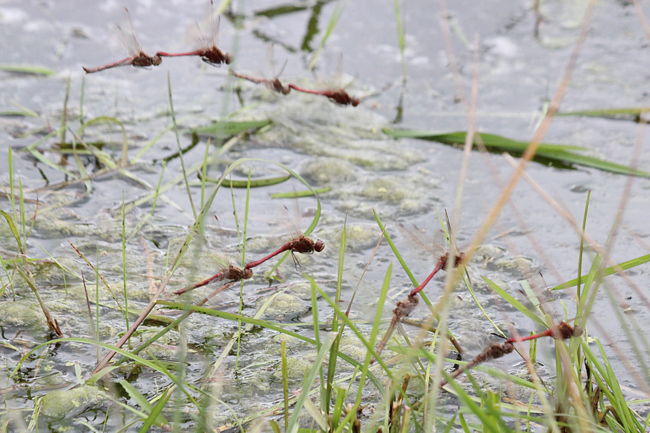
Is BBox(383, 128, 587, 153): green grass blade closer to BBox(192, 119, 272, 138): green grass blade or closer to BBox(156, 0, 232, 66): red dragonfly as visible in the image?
BBox(192, 119, 272, 138): green grass blade

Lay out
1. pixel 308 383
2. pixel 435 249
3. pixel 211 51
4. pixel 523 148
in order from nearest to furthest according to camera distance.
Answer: pixel 308 383 → pixel 435 249 → pixel 211 51 → pixel 523 148

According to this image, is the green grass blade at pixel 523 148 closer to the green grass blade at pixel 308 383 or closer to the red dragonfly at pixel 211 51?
the red dragonfly at pixel 211 51

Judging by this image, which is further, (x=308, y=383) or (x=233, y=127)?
(x=233, y=127)

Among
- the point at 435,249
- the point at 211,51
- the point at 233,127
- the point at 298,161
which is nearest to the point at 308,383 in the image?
the point at 435,249

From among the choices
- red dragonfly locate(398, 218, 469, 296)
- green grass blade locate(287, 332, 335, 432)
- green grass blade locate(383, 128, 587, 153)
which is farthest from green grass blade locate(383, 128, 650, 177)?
green grass blade locate(287, 332, 335, 432)

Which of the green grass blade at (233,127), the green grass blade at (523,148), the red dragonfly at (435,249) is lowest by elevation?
the red dragonfly at (435,249)

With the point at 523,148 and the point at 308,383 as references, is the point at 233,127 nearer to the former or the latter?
the point at 523,148

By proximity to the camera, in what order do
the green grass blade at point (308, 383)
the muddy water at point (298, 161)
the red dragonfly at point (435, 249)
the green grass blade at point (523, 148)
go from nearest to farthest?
the green grass blade at point (308, 383) → the red dragonfly at point (435, 249) → the muddy water at point (298, 161) → the green grass blade at point (523, 148)

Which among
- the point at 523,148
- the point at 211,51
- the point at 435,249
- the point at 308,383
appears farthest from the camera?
the point at 523,148

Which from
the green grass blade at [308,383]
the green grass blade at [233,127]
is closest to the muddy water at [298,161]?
the green grass blade at [233,127]

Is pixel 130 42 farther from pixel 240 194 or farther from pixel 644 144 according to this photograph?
pixel 644 144
